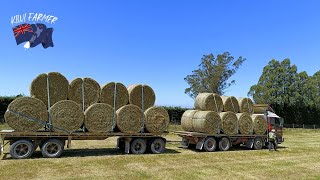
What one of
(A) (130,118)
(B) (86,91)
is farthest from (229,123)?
(B) (86,91)

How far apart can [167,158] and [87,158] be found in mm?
3702

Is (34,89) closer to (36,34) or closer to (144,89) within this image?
(36,34)

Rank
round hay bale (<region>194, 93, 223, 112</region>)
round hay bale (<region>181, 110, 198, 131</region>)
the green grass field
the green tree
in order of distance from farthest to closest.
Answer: the green tree < round hay bale (<region>181, 110, 198, 131</region>) < round hay bale (<region>194, 93, 223, 112</region>) < the green grass field

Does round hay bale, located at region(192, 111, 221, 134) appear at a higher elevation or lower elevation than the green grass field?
higher

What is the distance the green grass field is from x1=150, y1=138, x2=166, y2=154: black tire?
648mm

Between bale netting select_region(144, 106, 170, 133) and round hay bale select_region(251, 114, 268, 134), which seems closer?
bale netting select_region(144, 106, 170, 133)

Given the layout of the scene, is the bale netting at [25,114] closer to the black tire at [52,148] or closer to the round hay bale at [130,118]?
the black tire at [52,148]

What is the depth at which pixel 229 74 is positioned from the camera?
5384 cm

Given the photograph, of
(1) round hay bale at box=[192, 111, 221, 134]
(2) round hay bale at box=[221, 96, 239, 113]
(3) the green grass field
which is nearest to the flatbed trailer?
(3) the green grass field

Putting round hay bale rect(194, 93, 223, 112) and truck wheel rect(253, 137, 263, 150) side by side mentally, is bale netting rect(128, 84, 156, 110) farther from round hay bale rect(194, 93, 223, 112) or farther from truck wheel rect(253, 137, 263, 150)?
truck wheel rect(253, 137, 263, 150)

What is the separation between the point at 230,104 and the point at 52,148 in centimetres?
1164

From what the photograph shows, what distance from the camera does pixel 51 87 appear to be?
16359 mm

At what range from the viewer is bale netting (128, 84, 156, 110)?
61.4 feet

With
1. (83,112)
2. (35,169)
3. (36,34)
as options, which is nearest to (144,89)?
(83,112)
